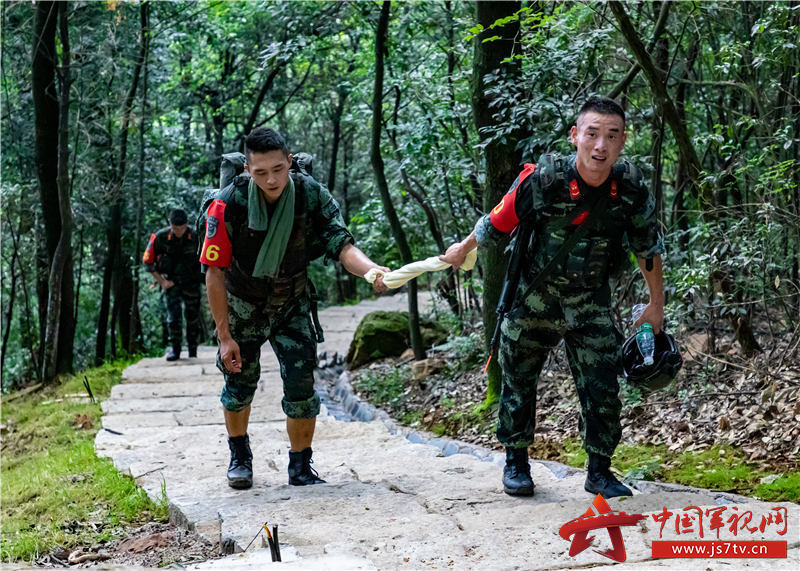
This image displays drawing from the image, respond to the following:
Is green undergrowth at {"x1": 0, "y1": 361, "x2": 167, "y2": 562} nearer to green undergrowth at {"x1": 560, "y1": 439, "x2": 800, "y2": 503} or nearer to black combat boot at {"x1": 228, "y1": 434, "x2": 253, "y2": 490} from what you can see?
black combat boot at {"x1": 228, "y1": 434, "x2": 253, "y2": 490}

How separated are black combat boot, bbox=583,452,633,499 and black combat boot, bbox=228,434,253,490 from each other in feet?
6.77

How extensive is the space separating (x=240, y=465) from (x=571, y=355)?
85.4 inches

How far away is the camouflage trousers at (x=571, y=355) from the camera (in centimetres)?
447

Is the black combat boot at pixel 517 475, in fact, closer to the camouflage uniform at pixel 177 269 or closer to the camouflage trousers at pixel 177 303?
the camouflage uniform at pixel 177 269

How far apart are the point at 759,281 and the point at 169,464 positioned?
4654mm

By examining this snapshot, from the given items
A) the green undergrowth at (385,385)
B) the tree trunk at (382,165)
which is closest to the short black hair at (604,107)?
the tree trunk at (382,165)

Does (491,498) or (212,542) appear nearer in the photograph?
(212,542)

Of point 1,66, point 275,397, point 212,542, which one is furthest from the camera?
point 1,66

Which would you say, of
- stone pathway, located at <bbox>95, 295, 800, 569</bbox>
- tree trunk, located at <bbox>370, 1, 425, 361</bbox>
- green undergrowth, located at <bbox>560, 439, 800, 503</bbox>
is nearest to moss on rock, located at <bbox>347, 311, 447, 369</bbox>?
tree trunk, located at <bbox>370, 1, 425, 361</bbox>

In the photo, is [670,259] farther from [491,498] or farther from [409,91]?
[409,91]

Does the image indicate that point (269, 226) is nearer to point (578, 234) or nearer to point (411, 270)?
point (411, 270)

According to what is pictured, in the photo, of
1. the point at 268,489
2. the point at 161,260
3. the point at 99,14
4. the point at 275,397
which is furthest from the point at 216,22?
the point at 268,489

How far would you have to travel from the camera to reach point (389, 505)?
452 cm

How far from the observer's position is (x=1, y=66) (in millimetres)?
12383
